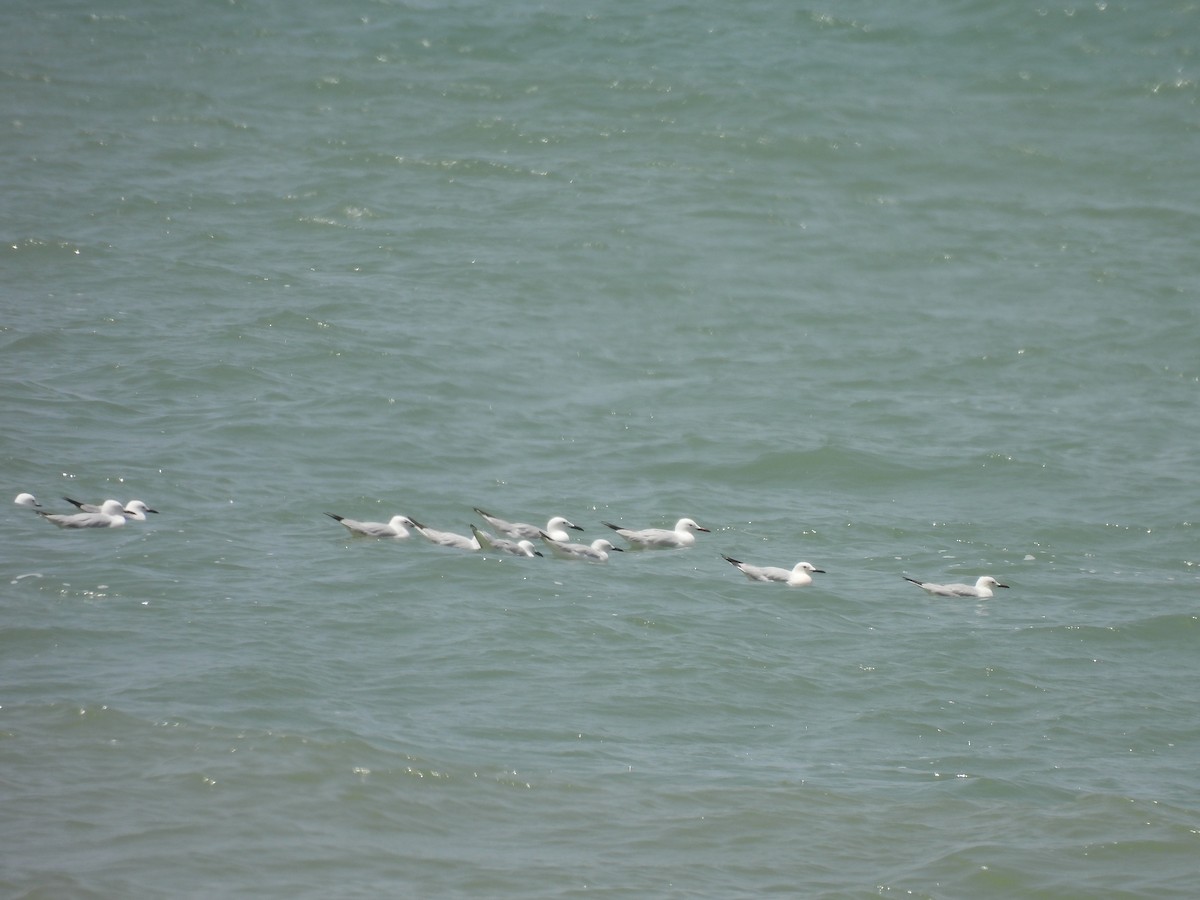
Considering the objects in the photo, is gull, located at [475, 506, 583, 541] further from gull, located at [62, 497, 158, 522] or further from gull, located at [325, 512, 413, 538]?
gull, located at [62, 497, 158, 522]

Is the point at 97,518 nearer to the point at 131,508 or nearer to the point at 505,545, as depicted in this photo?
the point at 131,508

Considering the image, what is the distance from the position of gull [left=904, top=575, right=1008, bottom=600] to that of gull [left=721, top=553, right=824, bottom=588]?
88 cm

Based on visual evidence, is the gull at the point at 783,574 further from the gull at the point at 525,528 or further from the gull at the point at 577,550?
the gull at the point at 525,528

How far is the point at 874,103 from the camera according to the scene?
80.3 feet

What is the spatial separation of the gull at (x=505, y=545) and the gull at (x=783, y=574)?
1.64 metres

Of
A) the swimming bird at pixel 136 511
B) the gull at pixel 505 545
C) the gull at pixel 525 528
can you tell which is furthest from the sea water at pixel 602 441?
the gull at pixel 525 528

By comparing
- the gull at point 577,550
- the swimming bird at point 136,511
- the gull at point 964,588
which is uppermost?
the gull at point 964,588

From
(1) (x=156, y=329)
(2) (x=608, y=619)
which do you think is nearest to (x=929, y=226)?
(1) (x=156, y=329)

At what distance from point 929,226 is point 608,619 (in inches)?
474

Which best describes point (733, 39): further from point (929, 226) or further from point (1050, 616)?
point (1050, 616)

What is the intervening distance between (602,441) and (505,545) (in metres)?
3.18

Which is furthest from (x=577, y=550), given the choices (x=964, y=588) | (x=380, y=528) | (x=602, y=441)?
(x=964, y=588)

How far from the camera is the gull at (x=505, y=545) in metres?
12.4

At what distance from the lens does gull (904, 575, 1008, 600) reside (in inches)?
477
